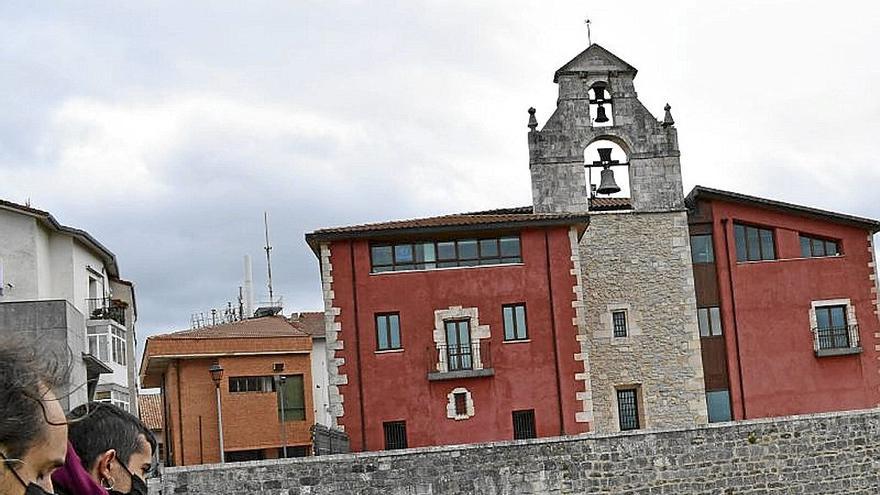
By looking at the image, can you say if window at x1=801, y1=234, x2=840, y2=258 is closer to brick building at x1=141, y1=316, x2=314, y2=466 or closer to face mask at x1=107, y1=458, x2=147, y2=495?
brick building at x1=141, y1=316, x2=314, y2=466

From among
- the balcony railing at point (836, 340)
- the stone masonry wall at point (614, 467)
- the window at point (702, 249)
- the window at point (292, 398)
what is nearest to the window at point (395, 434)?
the stone masonry wall at point (614, 467)

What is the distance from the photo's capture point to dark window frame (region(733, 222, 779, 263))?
35.6 meters

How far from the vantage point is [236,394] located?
37.3 metres

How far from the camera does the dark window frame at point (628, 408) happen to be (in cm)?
3453

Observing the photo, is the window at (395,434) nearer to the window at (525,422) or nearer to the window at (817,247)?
the window at (525,422)

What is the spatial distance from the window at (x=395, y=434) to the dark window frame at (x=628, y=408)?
20.5ft

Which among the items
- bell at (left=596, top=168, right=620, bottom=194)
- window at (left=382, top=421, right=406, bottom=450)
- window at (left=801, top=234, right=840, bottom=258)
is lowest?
window at (left=382, top=421, right=406, bottom=450)

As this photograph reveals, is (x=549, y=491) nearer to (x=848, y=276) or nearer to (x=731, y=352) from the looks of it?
(x=731, y=352)

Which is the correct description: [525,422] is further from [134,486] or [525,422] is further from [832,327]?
[134,486]

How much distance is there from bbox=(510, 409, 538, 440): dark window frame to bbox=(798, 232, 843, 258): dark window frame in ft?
→ 31.0

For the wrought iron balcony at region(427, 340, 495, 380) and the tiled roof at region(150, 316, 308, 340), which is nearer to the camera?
the wrought iron balcony at region(427, 340, 495, 380)

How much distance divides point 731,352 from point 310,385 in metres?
12.5

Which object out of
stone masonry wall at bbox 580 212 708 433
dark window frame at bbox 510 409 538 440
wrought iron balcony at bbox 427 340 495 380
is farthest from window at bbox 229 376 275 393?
stone masonry wall at bbox 580 212 708 433

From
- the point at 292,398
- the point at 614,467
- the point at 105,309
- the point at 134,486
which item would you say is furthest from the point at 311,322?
the point at 134,486
